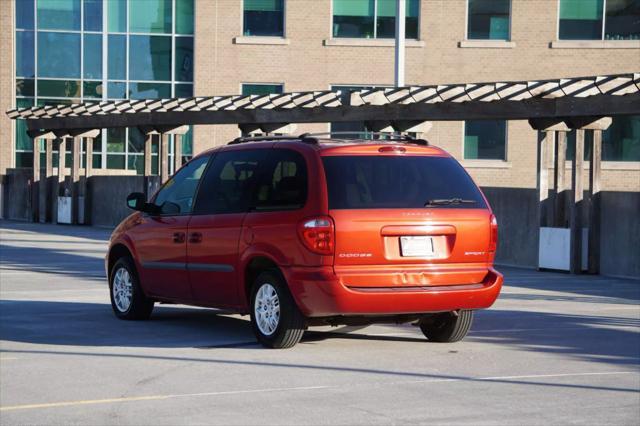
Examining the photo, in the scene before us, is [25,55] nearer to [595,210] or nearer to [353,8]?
[353,8]

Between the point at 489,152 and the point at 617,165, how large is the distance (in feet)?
13.3

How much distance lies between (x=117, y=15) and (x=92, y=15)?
34.8 inches

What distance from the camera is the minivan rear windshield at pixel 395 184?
1098 cm

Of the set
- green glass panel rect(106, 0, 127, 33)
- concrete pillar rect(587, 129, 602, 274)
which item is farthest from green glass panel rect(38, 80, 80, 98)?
concrete pillar rect(587, 129, 602, 274)

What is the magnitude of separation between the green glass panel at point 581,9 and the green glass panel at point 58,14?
53.9ft

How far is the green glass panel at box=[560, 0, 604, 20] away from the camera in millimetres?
43781

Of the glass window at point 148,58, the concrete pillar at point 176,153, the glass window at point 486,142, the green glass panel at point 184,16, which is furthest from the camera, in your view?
the glass window at point 148,58

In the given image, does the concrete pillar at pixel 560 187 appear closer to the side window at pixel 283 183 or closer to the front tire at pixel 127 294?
the front tire at pixel 127 294

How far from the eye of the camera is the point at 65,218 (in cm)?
3741

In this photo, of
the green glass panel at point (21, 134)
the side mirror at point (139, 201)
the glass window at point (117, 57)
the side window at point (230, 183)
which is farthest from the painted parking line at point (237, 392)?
the green glass panel at point (21, 134)

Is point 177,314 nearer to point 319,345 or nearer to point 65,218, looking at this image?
point 319,345

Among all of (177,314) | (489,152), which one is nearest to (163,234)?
(177,314)

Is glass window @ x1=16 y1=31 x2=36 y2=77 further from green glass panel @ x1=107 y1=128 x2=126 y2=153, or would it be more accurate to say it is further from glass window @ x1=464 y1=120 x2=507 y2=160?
glass window @ x1=464 y1=120 x2=507 y2=160

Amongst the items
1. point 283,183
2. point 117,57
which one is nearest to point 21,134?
point 117,57
